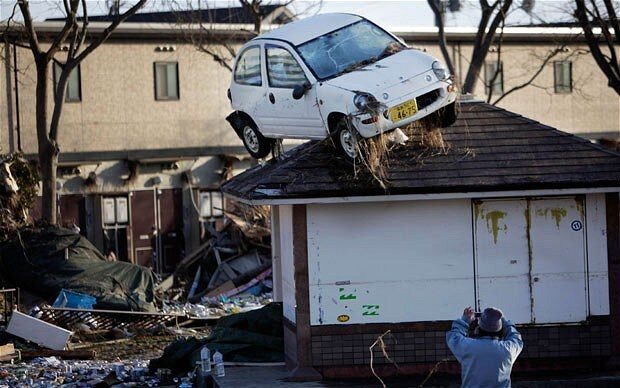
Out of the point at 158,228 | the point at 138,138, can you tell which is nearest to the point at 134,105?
the point at 138,138

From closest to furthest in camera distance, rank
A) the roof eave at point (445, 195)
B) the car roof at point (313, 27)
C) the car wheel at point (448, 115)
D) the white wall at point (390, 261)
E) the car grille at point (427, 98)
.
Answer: the roof eave at point (445, 195) → the white wall at point (390, 261) → the car grille at point (427, 98) → the car wheel at point (448, 115) → the car roof at point (313, 27)

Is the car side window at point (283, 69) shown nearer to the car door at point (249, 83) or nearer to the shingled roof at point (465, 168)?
the car door at point (249, 83)

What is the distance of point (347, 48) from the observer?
15461 mm

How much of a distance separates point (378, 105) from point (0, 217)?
11828 mm

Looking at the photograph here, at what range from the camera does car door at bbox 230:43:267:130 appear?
16156 mm

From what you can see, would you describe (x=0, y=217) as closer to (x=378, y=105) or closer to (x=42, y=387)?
(x=42, y=387)

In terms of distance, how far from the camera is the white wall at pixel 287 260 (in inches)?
575

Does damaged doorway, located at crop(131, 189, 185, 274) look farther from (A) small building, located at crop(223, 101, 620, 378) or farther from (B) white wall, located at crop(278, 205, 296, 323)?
(A) small building, located at crop(223, 101, 620, 378)

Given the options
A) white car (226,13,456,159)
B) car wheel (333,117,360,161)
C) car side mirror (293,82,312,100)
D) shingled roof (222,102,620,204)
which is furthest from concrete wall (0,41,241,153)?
car wheel (333,117,360,161)

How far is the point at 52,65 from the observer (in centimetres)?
3378

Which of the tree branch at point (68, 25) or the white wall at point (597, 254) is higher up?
the tree branch at point (68, 25)

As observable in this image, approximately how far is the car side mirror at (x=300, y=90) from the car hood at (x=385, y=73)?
0.34 metres

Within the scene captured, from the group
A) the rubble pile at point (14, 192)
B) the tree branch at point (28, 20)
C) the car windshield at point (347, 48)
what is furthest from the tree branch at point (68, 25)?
the car windshield at point (347, 48)

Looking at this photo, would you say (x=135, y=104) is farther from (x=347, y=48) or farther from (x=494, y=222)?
(x=494, y=222)
